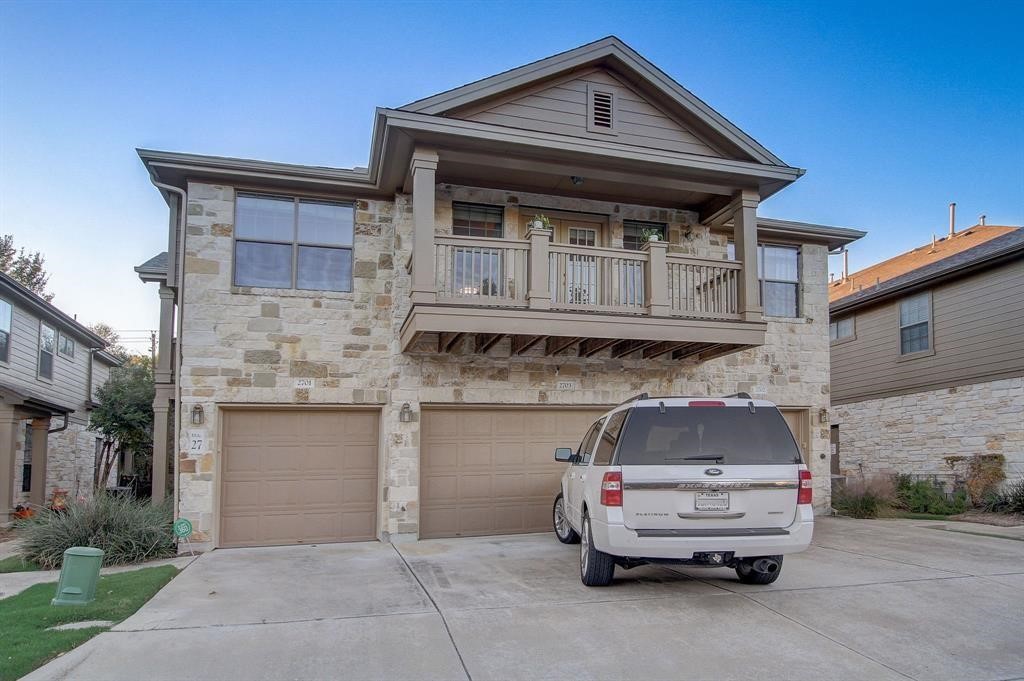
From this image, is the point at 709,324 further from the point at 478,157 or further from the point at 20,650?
the point at 20,650

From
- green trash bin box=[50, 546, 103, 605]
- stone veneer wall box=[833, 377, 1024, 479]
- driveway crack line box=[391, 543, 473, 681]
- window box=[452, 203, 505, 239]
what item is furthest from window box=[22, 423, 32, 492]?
stone veneer wall box=[833, 377, 1024, 479]

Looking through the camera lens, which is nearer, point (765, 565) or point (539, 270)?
point (765, 565)

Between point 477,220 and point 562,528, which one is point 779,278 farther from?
point 562,528

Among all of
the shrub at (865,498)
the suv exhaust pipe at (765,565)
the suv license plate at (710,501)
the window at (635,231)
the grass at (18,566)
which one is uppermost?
the window at (635,231)

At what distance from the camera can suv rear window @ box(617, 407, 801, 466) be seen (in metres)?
6.30

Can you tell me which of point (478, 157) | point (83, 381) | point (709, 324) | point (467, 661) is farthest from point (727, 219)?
point (83, 381)

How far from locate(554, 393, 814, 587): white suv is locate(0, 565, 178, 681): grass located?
4417 mm

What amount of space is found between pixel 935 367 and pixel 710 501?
42.7 feet

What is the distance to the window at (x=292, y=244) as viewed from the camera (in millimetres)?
10930

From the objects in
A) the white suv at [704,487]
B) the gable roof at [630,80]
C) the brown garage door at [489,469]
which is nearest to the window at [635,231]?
the gable roof at [630,80]

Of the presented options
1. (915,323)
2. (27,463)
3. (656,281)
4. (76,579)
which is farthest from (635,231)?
(27,463)

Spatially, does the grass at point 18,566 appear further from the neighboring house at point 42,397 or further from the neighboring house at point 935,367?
the neighboring house at point 935,367

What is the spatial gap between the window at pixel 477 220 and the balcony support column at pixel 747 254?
388 centimetres

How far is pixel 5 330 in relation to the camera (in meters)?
16.3
